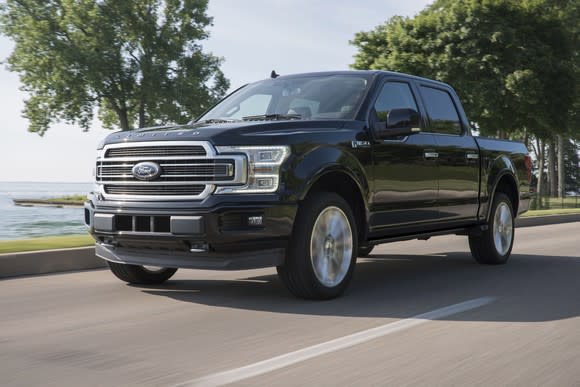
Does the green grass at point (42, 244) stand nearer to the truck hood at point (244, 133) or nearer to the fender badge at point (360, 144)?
the truck hood at point (244, 133)

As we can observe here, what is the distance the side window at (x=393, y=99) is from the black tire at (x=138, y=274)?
8.48 feet

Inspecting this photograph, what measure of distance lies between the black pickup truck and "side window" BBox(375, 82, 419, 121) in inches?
0.7

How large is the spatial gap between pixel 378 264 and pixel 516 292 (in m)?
2.64

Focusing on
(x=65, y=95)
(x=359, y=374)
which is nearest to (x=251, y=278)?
(x=359, y=374)

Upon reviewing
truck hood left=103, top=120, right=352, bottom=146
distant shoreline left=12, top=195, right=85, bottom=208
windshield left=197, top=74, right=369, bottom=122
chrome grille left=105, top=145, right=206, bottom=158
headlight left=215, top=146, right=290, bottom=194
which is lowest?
distant shoreline left=12, top=195, right=85, bottom=208

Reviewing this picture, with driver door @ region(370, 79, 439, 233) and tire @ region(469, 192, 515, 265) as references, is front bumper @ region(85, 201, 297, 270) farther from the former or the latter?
tire @ region(469, 192, 515, 265)

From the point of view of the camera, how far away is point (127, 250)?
6.33 metres

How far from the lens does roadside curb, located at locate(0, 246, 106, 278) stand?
325 inches

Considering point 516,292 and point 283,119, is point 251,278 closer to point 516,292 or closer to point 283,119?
point 283,119

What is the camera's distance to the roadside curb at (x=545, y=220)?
771 inches

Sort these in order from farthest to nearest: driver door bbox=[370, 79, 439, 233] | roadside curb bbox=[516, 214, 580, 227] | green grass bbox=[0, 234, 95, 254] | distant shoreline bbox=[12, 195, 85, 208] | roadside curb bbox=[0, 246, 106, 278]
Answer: distant shoreline bbox=[12, 195, 85, 208] → roadside curb bbox=[516, 214, 580, 227] → green grass bbox=[0, 234, 95, 254] → roadside curb bbox=[0, 246, 106, 278] → driver door bbox=[370, 79, 439, 233]

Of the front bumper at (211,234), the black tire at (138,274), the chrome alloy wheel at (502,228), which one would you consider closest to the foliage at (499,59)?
the chrome alloy wheel at (502,228)

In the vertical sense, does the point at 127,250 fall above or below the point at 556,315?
above

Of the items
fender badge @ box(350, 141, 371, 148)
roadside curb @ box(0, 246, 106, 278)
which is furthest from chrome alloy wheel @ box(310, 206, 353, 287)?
roadside curb @ box(0, 246, 106, 278)
